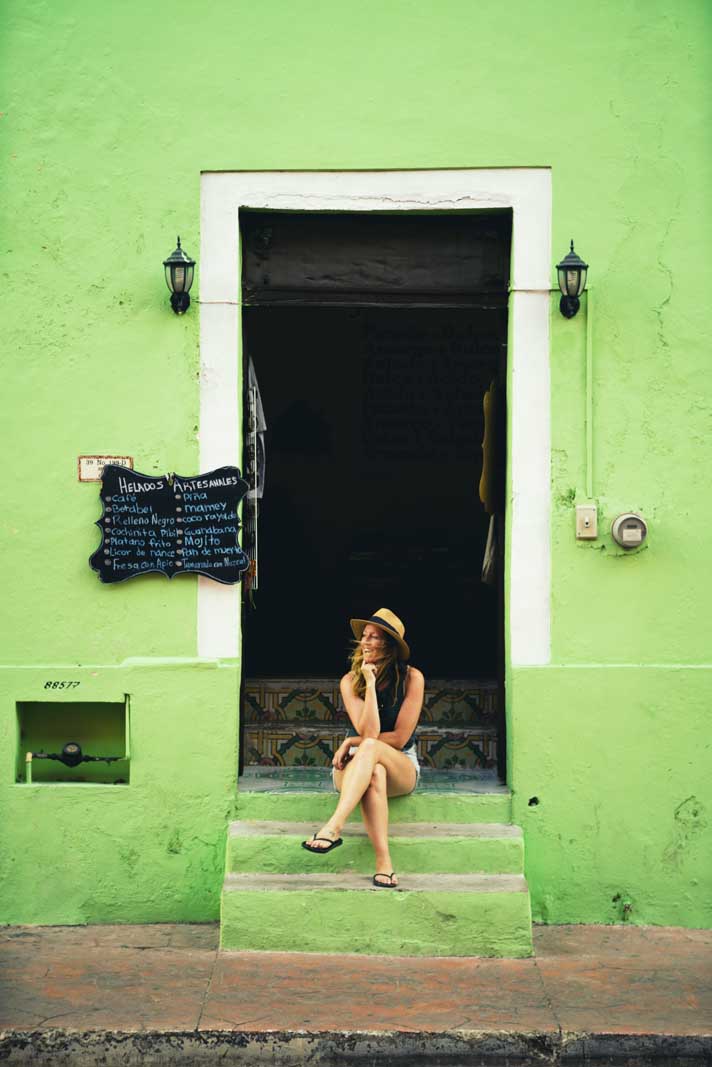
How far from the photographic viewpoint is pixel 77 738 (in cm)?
709

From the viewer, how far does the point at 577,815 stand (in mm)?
6844

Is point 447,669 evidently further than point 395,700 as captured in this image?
Yes

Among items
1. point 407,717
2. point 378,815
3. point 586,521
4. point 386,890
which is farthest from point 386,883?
point 586,521

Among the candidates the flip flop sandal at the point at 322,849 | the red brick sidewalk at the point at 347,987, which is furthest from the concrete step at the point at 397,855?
the red brick sidewalk at the point at 347,987

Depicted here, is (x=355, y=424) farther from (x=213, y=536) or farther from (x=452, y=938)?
(x=452, y=938)

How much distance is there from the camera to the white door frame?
6.93m

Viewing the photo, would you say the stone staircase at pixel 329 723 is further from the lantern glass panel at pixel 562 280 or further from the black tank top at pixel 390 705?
the lantern glass panel at pixel 562 280

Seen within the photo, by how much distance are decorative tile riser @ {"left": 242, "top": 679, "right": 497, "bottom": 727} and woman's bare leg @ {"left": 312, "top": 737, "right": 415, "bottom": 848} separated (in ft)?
3.81

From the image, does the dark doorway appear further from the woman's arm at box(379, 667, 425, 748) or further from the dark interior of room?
the woman's arm at box(379, 667, 425, 748)

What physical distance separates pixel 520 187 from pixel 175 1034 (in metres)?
4.84

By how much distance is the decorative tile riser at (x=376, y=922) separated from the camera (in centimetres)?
636

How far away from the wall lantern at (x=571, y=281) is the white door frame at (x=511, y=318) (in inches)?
4.7

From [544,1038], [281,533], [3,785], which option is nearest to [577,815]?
[544,1038]

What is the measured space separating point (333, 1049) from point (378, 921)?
1.00 meters
